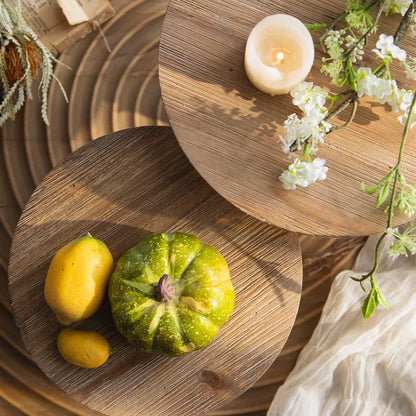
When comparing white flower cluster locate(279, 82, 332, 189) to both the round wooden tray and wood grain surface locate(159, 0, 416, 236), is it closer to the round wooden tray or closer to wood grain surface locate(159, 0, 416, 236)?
wood grain surface locate(159, 0, 416, 236)

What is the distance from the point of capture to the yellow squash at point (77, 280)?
3.33 ft

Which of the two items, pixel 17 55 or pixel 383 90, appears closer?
pixel 383 90

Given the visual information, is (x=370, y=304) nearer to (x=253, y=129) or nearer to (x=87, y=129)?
(x=253, y=129)

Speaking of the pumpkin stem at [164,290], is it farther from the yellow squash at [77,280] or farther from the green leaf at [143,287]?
the yellow squash at [77,280]

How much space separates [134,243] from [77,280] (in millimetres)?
178

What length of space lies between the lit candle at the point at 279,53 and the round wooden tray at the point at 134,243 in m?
0.25

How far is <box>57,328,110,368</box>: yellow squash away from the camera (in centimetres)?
105

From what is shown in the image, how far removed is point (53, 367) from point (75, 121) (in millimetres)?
754

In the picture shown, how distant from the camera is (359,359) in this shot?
1257 millimetres

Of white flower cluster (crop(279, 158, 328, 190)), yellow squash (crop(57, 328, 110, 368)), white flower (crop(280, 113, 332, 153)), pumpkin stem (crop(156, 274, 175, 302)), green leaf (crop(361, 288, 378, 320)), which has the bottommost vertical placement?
green leaf (crop(361, 288, 378, 320))

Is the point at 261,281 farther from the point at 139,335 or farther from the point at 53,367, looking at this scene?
the point at 53,367

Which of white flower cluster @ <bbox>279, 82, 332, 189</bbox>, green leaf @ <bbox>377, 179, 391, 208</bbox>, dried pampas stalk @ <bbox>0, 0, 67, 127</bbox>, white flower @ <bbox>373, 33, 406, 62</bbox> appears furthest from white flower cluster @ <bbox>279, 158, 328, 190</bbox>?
dried pampas stalk @ <bbox>0, 0, 67, 127</bbox>

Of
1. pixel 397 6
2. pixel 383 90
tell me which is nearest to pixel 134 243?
pixel 383 90

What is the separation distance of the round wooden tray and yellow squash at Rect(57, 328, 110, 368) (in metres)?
0.05
